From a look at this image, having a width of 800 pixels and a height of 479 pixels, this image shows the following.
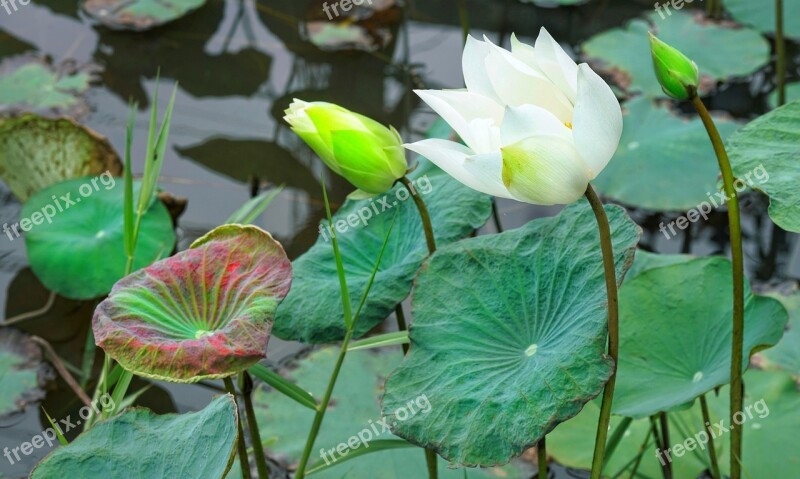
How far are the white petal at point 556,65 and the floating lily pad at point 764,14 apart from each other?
2.18m

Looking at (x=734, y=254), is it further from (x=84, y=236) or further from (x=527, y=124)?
(x=84, y=236)

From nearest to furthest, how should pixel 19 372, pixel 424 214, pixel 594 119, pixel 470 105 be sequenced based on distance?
pixel 594 119 < pixel 470 105 < pixel 424 214 < pixel 19 372

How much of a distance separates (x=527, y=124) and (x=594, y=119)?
0.06m

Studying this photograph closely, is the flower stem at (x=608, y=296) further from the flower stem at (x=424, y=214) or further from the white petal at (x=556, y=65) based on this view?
the flower stem at (x=424, y=214)

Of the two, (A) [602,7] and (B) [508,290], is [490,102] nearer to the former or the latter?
(B) [508,290]

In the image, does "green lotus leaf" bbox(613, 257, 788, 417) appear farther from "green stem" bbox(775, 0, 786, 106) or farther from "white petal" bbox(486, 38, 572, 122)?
"green stem" bbox(775, 0, 786, 106)

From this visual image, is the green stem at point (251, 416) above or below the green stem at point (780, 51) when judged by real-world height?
below

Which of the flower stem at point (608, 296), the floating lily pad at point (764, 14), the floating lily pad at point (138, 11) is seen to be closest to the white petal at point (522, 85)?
the flower stem at point (608, 296)

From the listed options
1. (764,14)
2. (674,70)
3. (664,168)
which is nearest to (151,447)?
(674,70)

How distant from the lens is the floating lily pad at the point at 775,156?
96 cm

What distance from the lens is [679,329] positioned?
127 cm

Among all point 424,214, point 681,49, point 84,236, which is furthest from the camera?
point 681,49

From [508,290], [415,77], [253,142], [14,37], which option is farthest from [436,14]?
[508,290]

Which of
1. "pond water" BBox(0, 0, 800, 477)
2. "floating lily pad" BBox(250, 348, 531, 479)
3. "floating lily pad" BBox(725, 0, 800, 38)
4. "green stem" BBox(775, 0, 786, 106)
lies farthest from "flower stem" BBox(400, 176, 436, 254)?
"floating lily pad" BBox(725, 0, 800, 38)
